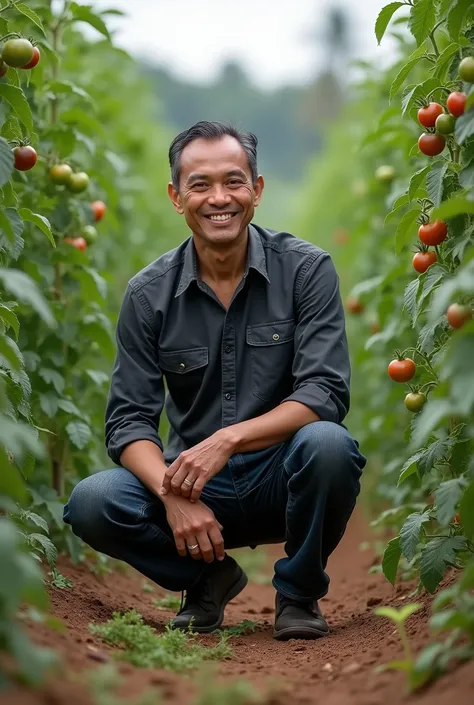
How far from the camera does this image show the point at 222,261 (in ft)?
11.9

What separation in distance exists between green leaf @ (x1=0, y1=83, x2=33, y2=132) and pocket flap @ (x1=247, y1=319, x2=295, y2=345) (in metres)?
1.01

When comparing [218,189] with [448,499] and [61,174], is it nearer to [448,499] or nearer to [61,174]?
[61,174]

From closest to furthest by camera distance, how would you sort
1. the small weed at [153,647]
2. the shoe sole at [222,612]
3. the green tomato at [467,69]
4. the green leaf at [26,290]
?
the green leaf at [26,290] < the small weed at [153,647] < the green tomato at [467,69] < the shoe sole at [222,612]

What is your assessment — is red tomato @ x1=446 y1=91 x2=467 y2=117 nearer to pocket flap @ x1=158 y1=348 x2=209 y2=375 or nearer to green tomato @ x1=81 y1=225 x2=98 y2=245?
pocket flap @ x1=158 y1=348 x2=209 y2=375

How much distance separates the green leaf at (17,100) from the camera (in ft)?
9.75

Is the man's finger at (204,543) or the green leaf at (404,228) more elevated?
the green leaf at (404,228)

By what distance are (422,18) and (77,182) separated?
1.55m

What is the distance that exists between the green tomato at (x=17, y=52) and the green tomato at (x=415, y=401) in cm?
150

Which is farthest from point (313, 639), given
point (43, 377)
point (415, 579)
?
point (43, 377)

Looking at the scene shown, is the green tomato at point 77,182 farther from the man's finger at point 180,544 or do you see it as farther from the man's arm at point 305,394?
the man's finger at point 180,544

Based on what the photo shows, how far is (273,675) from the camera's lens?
2.65m

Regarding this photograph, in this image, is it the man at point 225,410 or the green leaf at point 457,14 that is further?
the man at point 225,410

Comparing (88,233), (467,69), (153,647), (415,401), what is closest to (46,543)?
(153,647)

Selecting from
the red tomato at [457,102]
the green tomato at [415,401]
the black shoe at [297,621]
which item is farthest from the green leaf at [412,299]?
the black shoe at [297,621]
